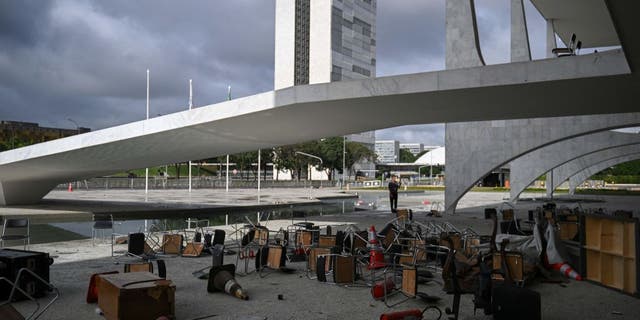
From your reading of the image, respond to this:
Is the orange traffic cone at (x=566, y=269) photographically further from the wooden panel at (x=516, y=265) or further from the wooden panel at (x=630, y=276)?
the wooden panel at (x=630, y=276)

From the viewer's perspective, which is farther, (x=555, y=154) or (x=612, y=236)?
(x=555, y=154)

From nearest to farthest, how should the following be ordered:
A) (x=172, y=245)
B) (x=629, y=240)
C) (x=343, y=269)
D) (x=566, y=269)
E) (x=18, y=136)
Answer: (x=629, y=240) → (x=343, y=269) → (x=566, y=269) → (x=172, y=245) → (x=18, y=136)

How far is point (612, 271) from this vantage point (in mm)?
5805

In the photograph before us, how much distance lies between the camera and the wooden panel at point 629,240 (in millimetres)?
5280

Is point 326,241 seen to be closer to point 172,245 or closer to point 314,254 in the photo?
point 314,254

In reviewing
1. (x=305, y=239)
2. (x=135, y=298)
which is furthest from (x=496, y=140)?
(x=135, y=298)

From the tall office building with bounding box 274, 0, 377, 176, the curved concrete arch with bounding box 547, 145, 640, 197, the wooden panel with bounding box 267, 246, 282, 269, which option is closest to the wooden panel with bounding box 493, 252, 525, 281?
the wooden panel with bounding box 267, 246, 282, 269

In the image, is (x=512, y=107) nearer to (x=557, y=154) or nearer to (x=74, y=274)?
(x=74, y=274)

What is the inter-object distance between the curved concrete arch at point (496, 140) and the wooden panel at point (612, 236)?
16.0 meters

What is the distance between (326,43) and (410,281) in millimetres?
101521

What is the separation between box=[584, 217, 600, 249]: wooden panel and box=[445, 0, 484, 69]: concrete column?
15149 mm

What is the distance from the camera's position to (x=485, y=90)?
1165 centimetres

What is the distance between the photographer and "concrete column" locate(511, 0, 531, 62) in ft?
84.0


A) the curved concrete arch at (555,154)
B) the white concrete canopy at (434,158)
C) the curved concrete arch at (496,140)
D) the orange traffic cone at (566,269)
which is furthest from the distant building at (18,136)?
the white concrete canopy at (434,158)
